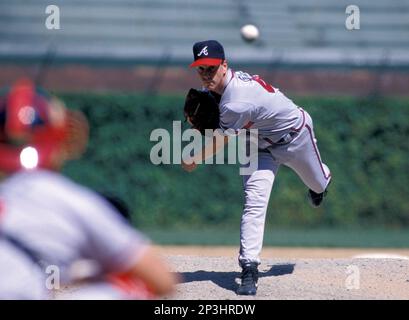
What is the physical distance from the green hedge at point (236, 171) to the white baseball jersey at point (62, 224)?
9274 millimetres

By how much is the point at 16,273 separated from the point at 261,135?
383cm

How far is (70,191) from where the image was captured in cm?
242

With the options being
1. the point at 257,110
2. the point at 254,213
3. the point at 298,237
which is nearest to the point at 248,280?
the point at 254,213

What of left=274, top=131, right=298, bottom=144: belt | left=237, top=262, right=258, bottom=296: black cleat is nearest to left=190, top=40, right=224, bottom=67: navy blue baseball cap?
left=274, top=131, right=298, bottom=144: belt

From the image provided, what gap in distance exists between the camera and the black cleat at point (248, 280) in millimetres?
5750

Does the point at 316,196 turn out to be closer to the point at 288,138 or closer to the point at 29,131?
the point at 288,138

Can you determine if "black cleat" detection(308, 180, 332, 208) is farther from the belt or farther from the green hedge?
the green hedge

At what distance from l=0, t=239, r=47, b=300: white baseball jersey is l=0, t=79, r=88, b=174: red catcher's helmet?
0.24 metres

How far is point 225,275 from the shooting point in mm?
6598

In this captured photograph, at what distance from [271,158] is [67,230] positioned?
3.90 meters

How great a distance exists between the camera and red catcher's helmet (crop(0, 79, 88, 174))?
8.09 ft

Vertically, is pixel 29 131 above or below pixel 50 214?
above

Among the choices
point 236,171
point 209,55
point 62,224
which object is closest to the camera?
point 62,224

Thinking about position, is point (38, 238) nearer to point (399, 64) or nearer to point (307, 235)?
point (307, 235)
